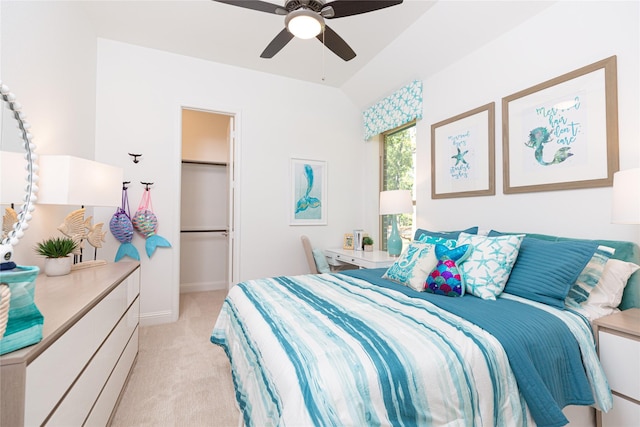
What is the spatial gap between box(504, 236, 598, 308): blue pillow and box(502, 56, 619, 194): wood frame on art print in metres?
0.57

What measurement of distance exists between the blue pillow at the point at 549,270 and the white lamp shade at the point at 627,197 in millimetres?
238

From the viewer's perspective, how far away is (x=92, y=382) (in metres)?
1.32

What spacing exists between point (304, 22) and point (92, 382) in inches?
86.5

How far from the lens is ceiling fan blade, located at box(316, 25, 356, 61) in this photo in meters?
2.01

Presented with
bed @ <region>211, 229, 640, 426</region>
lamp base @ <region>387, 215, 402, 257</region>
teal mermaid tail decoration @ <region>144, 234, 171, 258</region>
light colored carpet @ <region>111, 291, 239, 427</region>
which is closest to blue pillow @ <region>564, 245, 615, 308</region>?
bed @ <region>211, 229, 640, 426</region>

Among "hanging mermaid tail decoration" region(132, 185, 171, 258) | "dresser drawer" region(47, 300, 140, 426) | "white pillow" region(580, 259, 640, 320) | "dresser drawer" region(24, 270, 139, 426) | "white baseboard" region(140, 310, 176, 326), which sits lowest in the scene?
"white baseboard" region(140, 310, 176, 326)

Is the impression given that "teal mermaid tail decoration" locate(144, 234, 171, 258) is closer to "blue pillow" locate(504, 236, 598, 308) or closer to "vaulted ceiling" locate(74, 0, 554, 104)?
"vaulted ceiling" locate(74, 0, 554, 104)

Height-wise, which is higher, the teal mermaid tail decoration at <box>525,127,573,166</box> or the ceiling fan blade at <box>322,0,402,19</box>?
the ceiling fan blade at <box>322,0,402,19</box>

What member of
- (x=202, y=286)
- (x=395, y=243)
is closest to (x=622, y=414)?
(x=395, y=243)

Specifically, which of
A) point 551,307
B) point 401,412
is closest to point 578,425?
point 551,307

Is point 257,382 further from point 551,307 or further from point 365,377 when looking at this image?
point 551,307

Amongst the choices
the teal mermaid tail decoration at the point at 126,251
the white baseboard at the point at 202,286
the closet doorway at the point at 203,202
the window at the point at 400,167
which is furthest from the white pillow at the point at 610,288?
the white baseboard at the point at 202,286

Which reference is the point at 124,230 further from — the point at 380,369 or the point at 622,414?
the point at 622,414

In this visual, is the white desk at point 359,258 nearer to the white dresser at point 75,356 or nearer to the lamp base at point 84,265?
the white dresser at point 75,356
